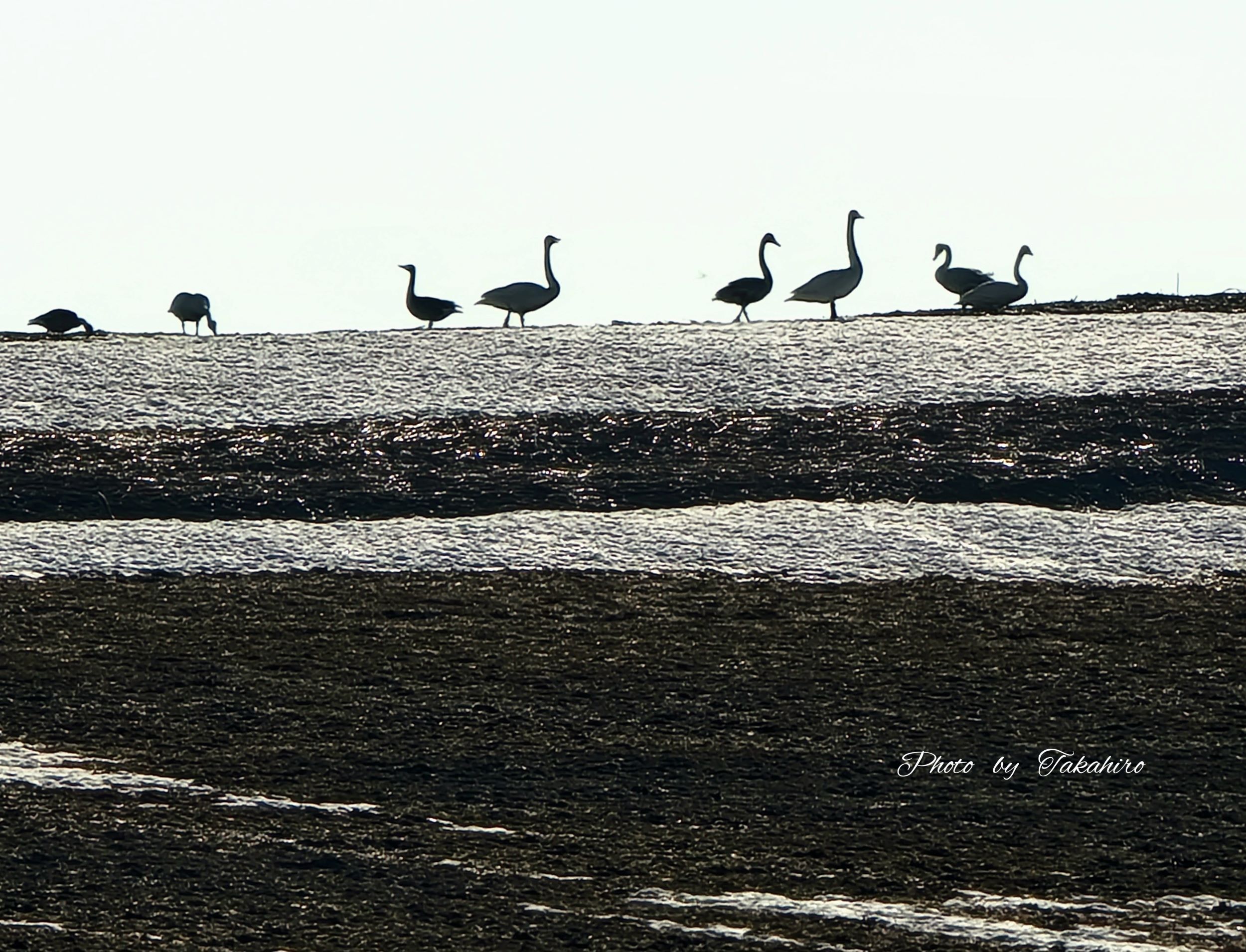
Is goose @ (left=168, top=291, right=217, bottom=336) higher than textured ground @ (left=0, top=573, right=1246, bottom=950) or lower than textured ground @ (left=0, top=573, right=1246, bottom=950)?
higher

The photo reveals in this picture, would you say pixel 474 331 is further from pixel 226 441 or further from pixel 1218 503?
pixel 1218 503

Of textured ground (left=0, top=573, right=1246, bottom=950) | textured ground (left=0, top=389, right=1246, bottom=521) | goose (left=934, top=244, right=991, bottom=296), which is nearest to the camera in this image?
textured ground (left=0, top=573, right=1246, bottom=950)

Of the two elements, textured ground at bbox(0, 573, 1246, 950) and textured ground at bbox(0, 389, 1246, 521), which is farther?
textured ground at bbox(0, 389, 1246, 521)

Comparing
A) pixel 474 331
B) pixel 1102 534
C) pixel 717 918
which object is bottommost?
pixel 717 918

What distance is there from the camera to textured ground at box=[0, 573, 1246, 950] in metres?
11.1

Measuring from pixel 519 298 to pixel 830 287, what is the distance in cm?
506

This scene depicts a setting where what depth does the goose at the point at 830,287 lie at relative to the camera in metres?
30.9

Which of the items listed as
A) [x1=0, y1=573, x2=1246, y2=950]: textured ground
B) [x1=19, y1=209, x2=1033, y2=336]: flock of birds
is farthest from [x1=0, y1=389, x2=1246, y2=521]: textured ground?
[x1=19, y1=209, x2=1033, y2=336]: flock of birds

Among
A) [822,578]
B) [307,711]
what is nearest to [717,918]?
[307,711]

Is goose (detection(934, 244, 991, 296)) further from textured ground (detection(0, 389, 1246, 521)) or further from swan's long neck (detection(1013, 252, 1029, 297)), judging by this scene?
textured ground (detection(0, 389, 1246, 521))

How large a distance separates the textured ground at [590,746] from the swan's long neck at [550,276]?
48.5 ft

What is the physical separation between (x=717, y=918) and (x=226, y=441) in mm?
13702

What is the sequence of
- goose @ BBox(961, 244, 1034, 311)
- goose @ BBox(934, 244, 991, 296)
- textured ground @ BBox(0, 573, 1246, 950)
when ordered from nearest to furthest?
1. textured ground @ BBox(0, 573, 1246, 950)
2. goose @ BBox(961, 244, 1034, 311)
3. goose @ BBox(934, 244, 991, 296)

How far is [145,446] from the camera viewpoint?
74.8 feet
